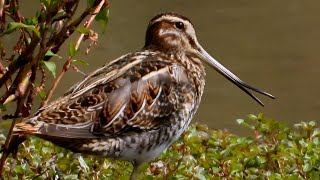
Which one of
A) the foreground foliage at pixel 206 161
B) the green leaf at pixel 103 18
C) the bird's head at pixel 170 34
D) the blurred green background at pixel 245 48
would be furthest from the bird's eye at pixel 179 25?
the blurred green background at pixel 245 48

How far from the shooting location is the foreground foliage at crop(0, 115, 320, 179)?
4.71 m

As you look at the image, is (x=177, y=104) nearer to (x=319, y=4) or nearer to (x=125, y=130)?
(x=125, y=130)

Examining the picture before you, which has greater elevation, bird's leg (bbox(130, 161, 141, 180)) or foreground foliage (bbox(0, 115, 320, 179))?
bird's leg (bbox(130, 161, 141, 180))

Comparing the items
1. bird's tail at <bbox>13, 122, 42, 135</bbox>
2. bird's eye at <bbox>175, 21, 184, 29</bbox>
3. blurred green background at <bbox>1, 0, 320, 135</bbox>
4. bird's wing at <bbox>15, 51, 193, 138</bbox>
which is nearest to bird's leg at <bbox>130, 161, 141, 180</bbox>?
bird's wing at <bbox>15, 51, 193, 138</bbox>

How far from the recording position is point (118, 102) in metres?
4.57

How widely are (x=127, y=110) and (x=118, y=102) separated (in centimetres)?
6

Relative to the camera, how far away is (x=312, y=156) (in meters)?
4.77

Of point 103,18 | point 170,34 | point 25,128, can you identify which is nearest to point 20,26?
point 103,18

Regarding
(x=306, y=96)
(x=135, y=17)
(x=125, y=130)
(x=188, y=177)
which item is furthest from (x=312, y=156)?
(x=135, y=17)

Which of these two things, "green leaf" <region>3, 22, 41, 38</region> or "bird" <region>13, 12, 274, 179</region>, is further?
"bird" <region>13, 12, 274, 179</region>

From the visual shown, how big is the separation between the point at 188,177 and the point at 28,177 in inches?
28.4

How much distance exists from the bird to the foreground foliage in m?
0.14

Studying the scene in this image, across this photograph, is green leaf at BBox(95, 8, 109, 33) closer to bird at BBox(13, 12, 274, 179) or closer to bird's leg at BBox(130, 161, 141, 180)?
bird at BBox(13, 12, 274, 179)

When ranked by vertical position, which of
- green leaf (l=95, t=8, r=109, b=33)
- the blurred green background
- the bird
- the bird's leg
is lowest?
the blurred green background
